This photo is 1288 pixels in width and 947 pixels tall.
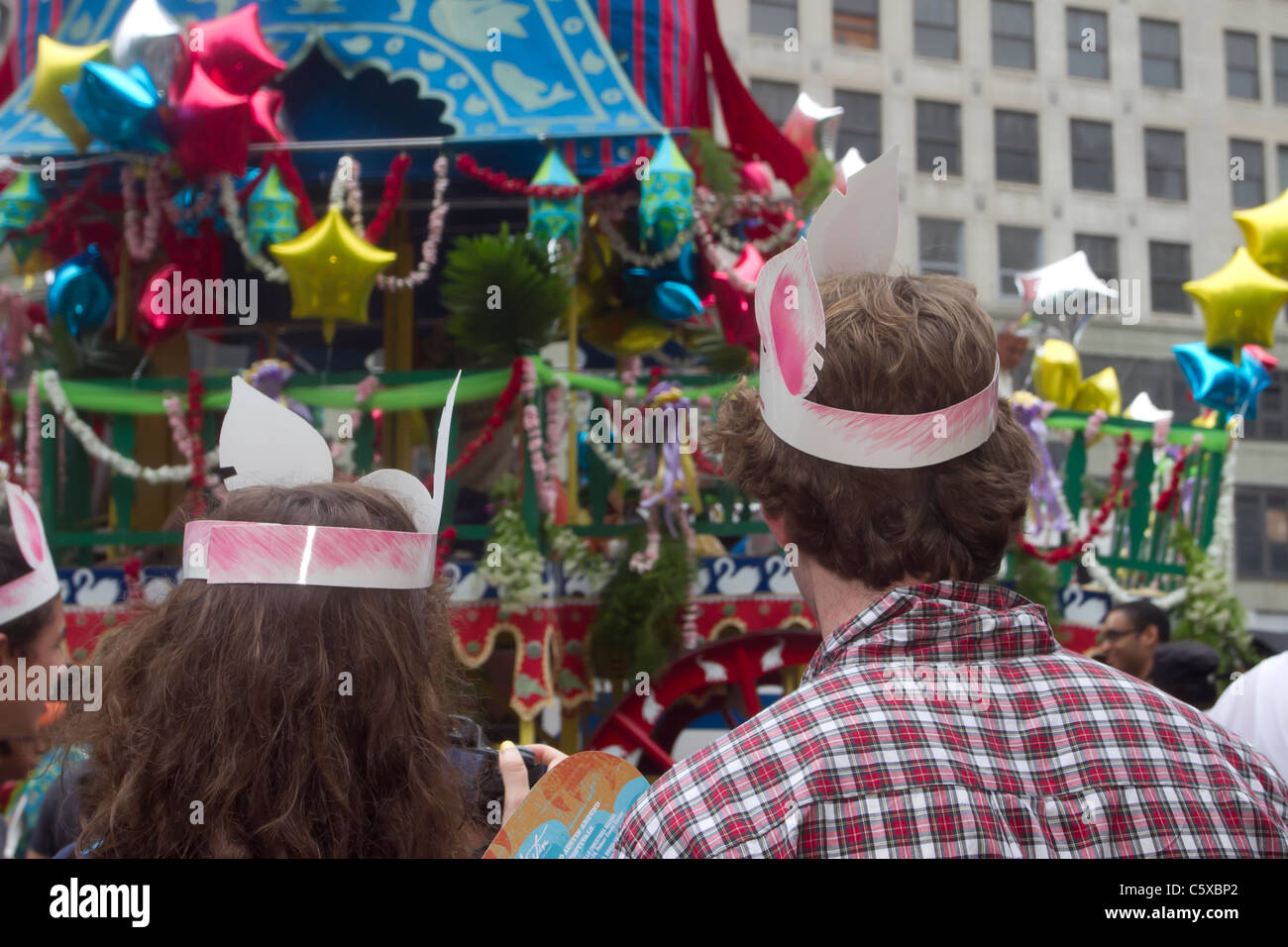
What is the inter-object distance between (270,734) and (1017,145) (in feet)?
42.7

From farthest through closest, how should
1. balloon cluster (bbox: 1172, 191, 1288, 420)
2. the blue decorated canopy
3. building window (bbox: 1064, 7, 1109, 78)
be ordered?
1. building window (bbox: 1064, 7, 1109, 78)
2. balloon cluster (bbox: 1172, 191, 1288, 420)
3. the blue decorated canopy

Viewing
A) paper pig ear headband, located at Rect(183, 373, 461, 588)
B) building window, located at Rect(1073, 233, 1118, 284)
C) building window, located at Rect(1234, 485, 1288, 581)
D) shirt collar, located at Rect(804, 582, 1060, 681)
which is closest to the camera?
shirt collar, located at Rect(804, 582, 1060, 681)

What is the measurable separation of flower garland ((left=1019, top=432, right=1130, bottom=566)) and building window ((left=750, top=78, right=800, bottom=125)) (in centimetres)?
994

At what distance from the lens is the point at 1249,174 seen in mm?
16969

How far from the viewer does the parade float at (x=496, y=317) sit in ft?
19.7

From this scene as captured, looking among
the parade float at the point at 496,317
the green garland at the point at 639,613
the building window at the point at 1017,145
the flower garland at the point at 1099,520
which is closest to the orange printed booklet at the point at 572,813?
the parade float at the point at 496,317

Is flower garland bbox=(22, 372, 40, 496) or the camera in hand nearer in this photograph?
the camera in hand

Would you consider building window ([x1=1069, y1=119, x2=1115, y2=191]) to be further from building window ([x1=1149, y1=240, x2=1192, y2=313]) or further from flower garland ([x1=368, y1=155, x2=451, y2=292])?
flower garland ([x1=368, y1=155, x2=451, y2=292])

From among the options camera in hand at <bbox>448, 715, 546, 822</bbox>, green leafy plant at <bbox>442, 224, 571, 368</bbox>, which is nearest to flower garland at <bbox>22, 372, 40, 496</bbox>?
green leafy plant at <bbox>442, 224, 571, 368</bbox>

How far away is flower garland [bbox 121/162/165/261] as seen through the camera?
21.3 ft

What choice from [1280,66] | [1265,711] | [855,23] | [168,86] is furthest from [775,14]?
[1265,711]

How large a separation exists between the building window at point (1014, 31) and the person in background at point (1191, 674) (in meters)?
7.49

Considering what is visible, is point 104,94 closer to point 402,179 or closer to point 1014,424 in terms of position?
point 402,179

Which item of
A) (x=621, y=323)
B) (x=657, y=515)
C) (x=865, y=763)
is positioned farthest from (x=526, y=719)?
(x=865, y=763)
